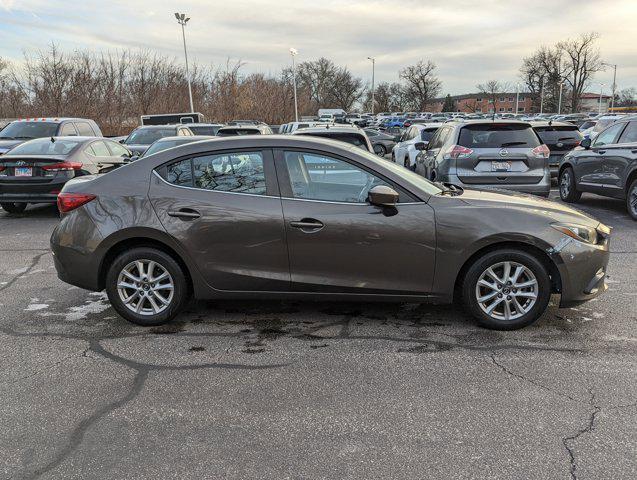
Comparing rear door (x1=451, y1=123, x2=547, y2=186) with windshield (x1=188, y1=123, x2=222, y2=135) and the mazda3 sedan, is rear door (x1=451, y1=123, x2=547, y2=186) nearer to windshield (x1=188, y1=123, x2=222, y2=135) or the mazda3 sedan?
the mazda3 sedan

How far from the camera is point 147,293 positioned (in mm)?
4531

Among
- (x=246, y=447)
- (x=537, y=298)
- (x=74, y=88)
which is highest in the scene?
(x=74, y=88)

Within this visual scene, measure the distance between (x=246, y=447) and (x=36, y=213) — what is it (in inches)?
382

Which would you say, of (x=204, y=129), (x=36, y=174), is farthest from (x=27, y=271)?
(x=204, y=129)

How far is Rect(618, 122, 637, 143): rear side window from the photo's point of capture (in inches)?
374

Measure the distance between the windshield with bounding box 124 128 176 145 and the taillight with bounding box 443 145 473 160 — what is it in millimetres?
9609

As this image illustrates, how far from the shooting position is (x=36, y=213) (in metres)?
10.8

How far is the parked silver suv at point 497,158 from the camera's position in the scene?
28.3ft

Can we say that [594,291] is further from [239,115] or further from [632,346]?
[239,115]

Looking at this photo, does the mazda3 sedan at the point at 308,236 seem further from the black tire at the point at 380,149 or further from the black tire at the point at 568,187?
the black tire at the point at 380,149

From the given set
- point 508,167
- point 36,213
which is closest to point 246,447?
point 508,167

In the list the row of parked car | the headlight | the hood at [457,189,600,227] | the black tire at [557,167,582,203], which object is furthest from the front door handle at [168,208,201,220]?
the black tire at [557,167,582,203]

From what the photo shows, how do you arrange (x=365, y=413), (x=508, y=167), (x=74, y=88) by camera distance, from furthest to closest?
(x=74, y=88) → (x=508, y=167) → (x=365, y=413)

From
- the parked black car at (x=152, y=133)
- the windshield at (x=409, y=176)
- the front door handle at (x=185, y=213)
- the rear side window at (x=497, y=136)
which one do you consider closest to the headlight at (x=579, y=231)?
the windshield at (x=409, y=176)
